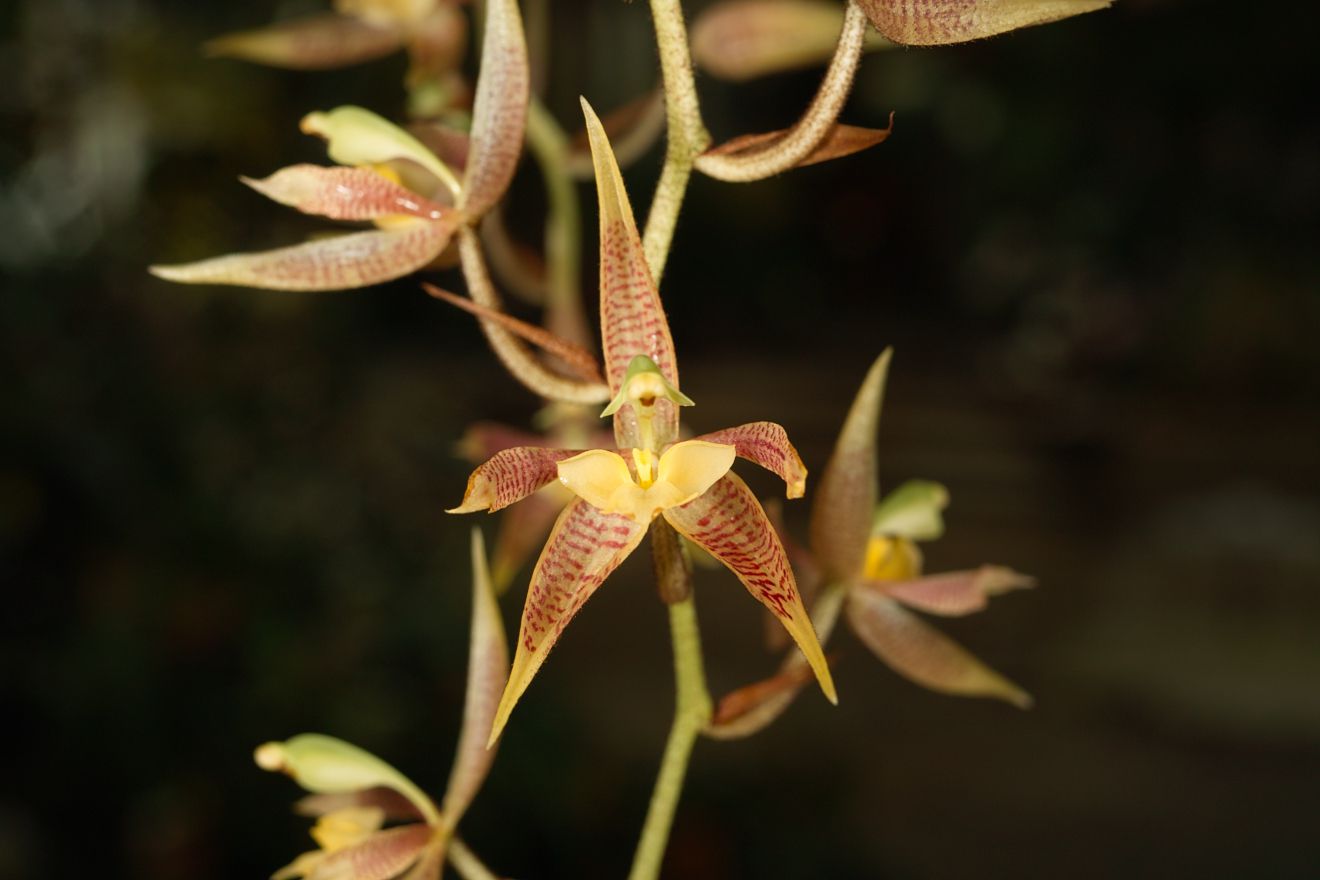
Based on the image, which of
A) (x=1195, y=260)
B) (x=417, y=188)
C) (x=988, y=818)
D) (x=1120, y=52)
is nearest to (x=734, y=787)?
(x=988, y=818)

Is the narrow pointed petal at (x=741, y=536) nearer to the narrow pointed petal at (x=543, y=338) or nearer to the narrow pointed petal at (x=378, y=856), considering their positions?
the narrow pointed petal at (x=543, y=338)

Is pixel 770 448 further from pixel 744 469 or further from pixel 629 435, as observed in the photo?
pixel 744 469

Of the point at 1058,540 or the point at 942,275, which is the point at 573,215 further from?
the point at 942,275

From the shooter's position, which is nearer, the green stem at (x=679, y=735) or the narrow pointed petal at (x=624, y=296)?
the narrow pointed petal at (x=624, y=296)

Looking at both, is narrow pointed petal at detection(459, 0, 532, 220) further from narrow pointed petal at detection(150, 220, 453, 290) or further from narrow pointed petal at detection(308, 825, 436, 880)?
narrow pointed petal at detection(308, 825, 436, 880)

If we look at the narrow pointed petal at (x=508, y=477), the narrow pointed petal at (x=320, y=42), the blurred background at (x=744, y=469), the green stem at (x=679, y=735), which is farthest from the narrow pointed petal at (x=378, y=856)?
the blurred background at (x=744, y=469)

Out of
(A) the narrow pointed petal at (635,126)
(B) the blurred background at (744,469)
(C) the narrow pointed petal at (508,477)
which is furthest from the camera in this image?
(B) the blurred background at (744,469)

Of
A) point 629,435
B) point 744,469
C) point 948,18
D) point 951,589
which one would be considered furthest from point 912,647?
point 744,469
